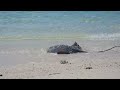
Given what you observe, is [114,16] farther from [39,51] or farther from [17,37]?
[39,51]

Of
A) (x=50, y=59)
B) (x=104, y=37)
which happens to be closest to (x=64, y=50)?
(x=50, y=59)

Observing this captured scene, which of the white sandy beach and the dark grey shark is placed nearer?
the white sandy beach

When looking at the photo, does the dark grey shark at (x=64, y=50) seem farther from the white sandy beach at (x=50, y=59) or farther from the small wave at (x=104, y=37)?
the small wave at (x=104, y=37)

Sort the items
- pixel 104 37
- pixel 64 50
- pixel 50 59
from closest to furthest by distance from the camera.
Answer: pixel 50 59
pixel 64 50
pixel 104 37

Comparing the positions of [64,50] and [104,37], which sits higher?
[64,50]

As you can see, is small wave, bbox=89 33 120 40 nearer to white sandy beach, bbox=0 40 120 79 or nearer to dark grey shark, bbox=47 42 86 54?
white sandy beach, bbox=0 40 120 79

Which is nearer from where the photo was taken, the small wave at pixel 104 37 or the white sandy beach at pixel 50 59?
the white sandy beach at pixel 50 59

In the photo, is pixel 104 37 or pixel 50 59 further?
pixel 104 37

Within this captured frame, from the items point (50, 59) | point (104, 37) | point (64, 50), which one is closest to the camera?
point (50, 59)

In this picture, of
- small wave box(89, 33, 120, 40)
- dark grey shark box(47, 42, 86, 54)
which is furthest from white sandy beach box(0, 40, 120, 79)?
small wave box(89, 33, 120, 40)

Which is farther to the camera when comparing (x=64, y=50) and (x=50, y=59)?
(x=64, y=50)

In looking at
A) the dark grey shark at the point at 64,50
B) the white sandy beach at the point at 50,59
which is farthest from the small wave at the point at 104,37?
the dark grey shark at the point at 64,50

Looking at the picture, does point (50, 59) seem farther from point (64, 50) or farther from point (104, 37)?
point (104, 37)
